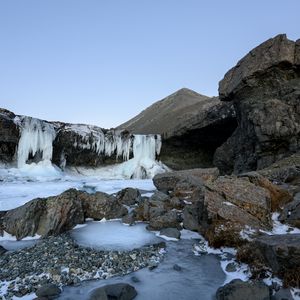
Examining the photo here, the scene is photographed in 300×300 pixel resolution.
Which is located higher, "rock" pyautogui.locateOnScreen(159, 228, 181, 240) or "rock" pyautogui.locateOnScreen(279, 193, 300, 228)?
"rock" pyautogui.locateOnScreen(279, 193, 300, 228)

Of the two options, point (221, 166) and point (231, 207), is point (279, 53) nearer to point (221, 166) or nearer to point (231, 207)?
point (221, 166)

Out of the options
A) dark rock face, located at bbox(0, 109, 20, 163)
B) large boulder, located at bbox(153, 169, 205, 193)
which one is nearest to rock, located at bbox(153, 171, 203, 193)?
large boulder, located at bbox(153, 169, 205, 193)

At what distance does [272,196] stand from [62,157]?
2023 cm

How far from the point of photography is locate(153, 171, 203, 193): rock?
48.9ft

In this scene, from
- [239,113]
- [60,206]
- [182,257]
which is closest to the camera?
[182,257]

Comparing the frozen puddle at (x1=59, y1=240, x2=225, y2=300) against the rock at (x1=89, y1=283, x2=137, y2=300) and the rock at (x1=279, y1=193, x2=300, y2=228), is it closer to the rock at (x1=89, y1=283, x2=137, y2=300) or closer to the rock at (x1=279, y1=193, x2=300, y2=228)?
the rock at (x1=89, y1=283, x2=137, y2=300)

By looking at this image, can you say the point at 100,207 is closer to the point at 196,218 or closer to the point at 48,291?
the point at 196,218

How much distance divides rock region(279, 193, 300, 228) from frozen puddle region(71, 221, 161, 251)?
138 inches

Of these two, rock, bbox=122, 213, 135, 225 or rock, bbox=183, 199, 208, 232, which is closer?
rock, bbox=183, 199, 208, 232

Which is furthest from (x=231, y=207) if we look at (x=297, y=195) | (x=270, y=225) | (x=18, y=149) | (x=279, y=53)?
(x=18, y=149)

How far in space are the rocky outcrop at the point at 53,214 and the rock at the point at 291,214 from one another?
5.38 meters

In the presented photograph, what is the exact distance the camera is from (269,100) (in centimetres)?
2283

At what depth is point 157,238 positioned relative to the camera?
959cm

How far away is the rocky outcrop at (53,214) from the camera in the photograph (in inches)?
385
